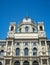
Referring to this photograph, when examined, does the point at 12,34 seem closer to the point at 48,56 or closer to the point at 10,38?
the point at 10,38

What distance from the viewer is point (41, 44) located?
41.6 m

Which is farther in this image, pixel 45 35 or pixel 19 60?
pixel 45 35

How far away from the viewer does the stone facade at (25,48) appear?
39.3 meters

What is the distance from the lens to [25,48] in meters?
41.8

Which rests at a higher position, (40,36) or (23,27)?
(23,27)

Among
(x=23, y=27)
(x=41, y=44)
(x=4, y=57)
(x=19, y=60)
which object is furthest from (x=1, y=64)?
(x=23, y=27)

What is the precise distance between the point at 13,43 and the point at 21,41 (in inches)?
81.6

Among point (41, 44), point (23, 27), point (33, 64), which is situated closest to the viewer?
point (33, 64)

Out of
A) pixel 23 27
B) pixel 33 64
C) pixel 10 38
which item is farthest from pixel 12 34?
pixel 33 64

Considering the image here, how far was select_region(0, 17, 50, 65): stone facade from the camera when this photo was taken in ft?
129

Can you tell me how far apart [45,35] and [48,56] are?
6336 mm

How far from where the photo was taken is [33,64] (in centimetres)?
3906

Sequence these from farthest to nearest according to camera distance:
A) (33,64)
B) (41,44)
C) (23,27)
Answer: (23,27), (41,44), (33,64)

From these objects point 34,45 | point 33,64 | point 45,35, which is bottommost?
point 33,64
